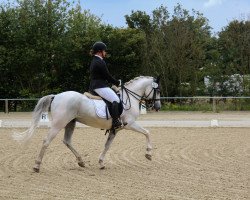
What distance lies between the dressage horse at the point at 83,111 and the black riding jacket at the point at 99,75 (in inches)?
12.4

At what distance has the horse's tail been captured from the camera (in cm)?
886

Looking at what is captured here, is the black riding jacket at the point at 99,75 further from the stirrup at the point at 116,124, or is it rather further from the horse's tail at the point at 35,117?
the horse's tail at the point at 35,117

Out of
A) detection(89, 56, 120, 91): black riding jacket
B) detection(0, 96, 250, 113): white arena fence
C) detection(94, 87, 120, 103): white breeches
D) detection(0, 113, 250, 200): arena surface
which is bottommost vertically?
detection(0, 113, 250, 200): arena surface

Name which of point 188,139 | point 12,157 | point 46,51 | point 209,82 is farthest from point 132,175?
point 209,82

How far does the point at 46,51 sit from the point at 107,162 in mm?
17919

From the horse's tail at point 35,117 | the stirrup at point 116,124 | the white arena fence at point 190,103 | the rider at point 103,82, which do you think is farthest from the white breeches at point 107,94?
the white arena fence at point 190,103

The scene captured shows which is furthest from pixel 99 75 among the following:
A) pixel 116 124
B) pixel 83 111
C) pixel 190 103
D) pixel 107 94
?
pixel 190 103

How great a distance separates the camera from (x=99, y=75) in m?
8.88

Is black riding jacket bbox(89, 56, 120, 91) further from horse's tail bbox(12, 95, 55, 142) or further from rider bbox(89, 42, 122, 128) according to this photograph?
horse's tail bbox(12, 95, 55, 142)

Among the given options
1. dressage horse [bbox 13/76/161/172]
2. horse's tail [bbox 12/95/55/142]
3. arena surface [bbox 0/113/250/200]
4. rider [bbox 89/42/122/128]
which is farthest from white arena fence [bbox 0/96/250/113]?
rider [bbox 89/42/122/128]

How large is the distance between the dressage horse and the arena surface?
0.51m

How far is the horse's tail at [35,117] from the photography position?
349 inches

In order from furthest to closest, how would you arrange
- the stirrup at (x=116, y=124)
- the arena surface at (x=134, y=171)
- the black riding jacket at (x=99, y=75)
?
the stirrup at (x=116, y=124) → the black riding jacket at (x=99, y=75) → the arena surface at (x=134, y=171)

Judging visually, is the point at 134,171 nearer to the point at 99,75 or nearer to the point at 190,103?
the point at 99,75
